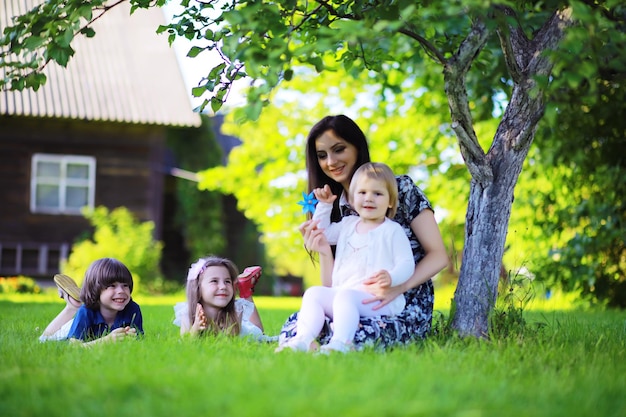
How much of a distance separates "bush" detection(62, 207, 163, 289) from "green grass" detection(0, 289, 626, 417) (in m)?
10.2

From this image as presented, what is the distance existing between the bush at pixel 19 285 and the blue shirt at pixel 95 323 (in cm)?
974

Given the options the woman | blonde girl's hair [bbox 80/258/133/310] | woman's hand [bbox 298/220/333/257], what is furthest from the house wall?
woman's hand [bbox 298/220/333/257]

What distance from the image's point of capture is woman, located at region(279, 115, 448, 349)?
160 inches

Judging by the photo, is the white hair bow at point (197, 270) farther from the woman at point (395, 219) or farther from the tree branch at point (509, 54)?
the tree branch at point (509, 54)

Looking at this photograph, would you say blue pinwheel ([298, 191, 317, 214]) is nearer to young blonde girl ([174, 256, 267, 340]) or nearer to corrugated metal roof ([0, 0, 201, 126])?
young blonde girl ([174, 256, 267, 340])

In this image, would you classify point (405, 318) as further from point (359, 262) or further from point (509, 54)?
point (509, 54)

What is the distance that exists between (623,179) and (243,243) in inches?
490

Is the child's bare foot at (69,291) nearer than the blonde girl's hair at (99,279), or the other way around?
the blonde girl's hair at (99,279)

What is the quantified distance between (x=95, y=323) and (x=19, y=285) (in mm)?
10212

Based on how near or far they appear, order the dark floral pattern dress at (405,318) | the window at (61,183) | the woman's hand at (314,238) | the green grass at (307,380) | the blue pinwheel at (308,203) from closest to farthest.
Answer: the green grass at (307,380), the dark floral pattern dress at (405,318), the woman's hand at (314,238), the blue pinwheel at (308,203), the window at (61,183)

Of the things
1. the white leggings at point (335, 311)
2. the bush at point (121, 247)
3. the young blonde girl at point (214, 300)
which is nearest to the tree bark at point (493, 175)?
the white leggings at point (335, 311)

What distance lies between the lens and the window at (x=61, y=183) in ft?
50.8

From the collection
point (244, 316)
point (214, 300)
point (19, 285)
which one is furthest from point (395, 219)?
point (19, 285)

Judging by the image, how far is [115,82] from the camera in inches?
616
